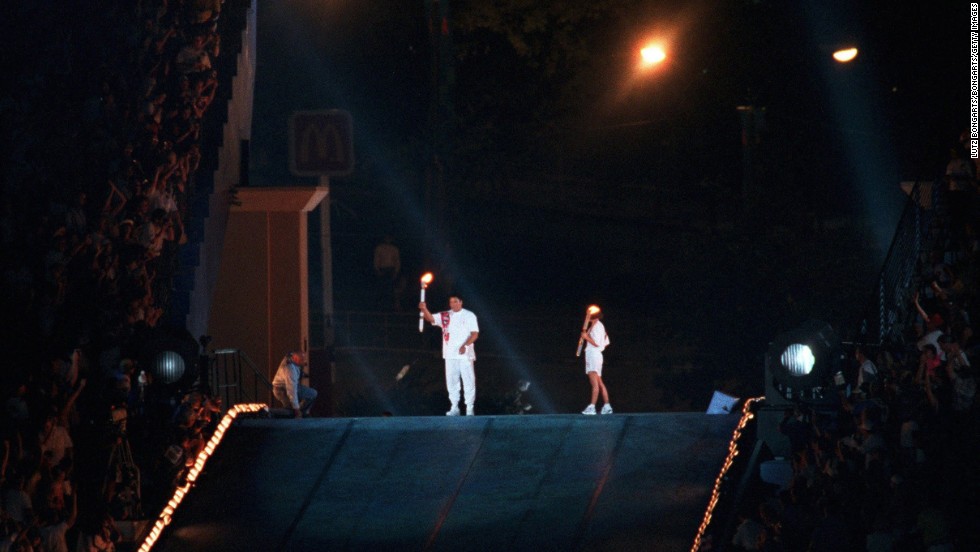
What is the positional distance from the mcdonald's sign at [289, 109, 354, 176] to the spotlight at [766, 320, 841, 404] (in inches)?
351

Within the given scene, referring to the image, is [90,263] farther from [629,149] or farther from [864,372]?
[629,149]

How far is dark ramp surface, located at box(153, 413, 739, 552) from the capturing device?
15.6 metres

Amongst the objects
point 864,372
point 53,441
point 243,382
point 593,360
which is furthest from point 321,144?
point 864,372

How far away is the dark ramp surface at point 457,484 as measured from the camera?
1563cm

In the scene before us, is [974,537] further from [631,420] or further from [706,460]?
[631,420]

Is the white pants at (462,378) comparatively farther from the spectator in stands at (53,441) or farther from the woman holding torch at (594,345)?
the spectator in stands at (53,441)

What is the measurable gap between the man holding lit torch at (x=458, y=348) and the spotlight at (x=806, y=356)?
6020mm

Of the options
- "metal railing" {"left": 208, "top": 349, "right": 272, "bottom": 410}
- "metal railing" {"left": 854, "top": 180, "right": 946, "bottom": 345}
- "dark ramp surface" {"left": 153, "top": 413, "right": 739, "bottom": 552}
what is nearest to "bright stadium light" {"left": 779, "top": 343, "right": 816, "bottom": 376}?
"metal railing" {"left": 854, "top": 180, "right": 946, "bottom": 345}

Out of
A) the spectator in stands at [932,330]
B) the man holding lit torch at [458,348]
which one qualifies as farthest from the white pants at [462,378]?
the spectator in stands at [932,330]

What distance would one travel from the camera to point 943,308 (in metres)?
15.7

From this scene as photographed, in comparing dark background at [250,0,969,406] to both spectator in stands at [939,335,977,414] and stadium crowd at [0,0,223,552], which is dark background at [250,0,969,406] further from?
spectator in stands at [939,335,977,414]

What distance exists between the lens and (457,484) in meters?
16.9

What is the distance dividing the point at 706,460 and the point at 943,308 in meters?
2.94

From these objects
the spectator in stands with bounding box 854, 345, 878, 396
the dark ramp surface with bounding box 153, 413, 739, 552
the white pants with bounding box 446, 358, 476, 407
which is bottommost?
the dark ramp surface with bounding box 153, 413, 739, 552
